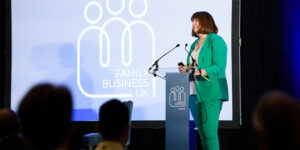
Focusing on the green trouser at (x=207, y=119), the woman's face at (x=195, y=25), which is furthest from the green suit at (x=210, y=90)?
the woman's face at (x=195, y=25)

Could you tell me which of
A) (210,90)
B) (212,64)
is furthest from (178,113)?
(212,64)

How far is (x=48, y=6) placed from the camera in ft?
18.1

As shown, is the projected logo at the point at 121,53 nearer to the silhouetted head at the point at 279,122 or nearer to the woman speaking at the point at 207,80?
the woman speaking at the point at 207,80

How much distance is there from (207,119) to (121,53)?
152 cm

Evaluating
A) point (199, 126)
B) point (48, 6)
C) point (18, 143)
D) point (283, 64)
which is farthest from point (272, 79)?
point (18, 143)

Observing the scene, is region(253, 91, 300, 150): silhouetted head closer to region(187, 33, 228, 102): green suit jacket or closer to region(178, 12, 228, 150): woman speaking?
region(178, 12, 228, 150): woman speaking

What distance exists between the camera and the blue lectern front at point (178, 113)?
3.93 m

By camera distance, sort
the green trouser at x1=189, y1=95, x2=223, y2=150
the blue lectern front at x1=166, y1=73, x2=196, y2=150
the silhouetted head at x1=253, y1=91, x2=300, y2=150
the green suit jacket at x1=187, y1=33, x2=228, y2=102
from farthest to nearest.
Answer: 1. the green suit jacket at x1=187, y1=33, x2=228, y2=102
2. the green trouser at x1=189, y1=95, x2=223, y2=150
3. the blue lectern front at x1=166, y1=73, x2=196, y2=150
4. the silhouetted head at x1=253, y1=91, x2=300, y2=150

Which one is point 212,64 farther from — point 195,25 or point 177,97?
point 177,97

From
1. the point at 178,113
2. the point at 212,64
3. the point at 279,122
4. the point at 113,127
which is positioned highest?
the point at 212,64

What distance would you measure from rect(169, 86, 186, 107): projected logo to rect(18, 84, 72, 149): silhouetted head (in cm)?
268

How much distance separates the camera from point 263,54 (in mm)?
5078

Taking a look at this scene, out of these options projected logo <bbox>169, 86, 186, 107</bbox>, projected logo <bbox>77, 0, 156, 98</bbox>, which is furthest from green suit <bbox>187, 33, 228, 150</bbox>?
projected logo <bbox>77, 0, 156, 98</bbox>

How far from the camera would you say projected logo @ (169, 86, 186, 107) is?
4004mm
